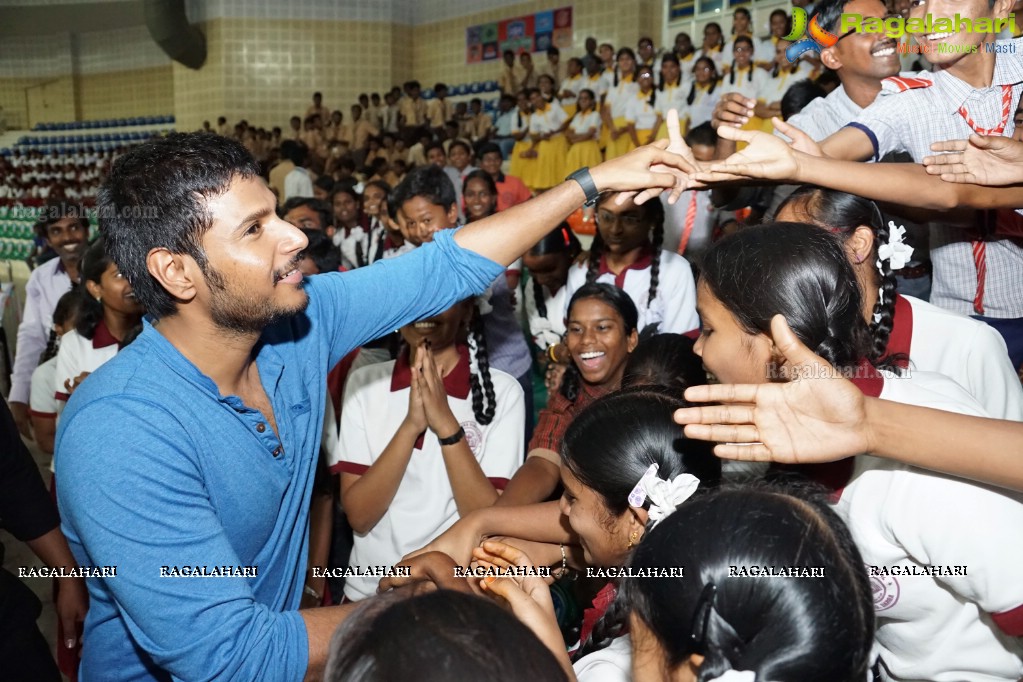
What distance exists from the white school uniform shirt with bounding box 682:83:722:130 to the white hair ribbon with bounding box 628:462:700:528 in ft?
25.4

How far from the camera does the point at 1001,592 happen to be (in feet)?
3.68

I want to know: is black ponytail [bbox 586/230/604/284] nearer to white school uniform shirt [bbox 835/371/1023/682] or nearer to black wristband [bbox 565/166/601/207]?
black wristband [bbox 565/166/601/207]

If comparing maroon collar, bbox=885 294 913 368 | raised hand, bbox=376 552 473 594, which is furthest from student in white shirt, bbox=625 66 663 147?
raised hand, bbox=376 552 473 594

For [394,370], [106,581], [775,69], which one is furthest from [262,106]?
[106,581]

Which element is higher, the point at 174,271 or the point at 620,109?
the point at 620,109

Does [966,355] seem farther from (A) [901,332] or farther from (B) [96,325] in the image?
(B) [96,325]

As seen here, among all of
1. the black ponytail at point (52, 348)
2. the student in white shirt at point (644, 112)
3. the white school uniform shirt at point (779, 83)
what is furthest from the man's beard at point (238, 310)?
the student in white shirt at point (644, 112)

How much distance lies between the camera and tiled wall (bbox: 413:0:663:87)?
12.0 meters

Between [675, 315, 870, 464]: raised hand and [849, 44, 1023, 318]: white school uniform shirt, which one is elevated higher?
[849, 44, 1023, 318]: white school uniform shirt

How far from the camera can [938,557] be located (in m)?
1.15

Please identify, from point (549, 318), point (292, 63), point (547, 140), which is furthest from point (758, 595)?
point (292, 63)

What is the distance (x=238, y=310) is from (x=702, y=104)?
7.98 meters

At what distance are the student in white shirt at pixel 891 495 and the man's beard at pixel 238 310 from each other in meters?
0.81

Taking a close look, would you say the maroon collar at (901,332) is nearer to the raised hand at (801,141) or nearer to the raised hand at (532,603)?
the raised hand at (801,141)
